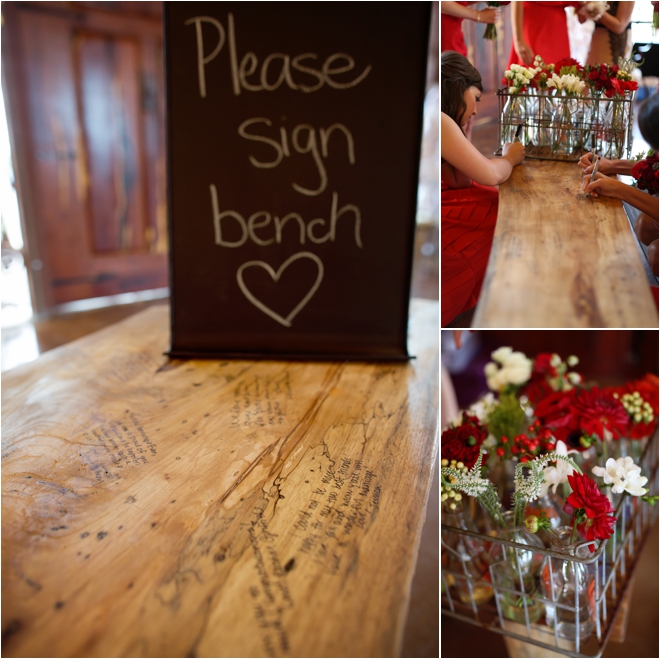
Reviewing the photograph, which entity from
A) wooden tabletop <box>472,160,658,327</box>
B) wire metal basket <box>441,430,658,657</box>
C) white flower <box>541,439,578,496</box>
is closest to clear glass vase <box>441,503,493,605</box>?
wire metal basket <box>441,430,658,657</box>

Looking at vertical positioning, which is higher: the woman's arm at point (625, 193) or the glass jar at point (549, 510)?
the woman's arm at point (625, 193)

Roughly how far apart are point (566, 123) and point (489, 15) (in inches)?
6.7

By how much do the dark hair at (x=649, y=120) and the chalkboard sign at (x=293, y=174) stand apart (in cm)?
39

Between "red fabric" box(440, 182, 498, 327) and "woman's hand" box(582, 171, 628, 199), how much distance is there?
113 mm

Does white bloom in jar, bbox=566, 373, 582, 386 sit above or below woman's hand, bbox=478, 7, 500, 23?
below

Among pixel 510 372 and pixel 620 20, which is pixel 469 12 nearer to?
pixel 620 20

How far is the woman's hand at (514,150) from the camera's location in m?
0.71

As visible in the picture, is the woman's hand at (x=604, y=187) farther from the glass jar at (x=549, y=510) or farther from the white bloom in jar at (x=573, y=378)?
the white bloom in jar at (x=573, y=378)

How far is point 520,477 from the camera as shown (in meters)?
0.75

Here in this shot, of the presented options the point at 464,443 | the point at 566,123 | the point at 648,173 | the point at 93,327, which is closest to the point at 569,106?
the point at 566,123

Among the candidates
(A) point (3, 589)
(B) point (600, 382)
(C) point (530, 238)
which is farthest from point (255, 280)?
(B) point (600, 382)

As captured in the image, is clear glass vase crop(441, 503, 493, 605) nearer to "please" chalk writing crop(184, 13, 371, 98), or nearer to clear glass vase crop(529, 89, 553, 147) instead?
clear glass vase crop(529, 89, 553, 147)

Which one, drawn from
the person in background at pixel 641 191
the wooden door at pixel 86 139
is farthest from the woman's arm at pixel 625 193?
the wooden door at pixel 86 139

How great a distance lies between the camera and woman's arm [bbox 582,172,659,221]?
0.67 metres
